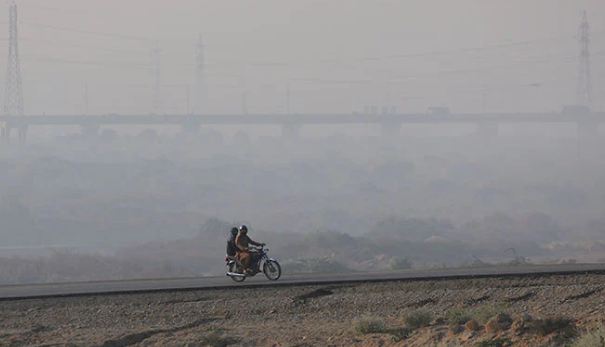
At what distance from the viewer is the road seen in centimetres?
2905

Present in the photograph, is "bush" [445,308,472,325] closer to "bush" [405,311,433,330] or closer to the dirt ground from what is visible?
the dirt ground

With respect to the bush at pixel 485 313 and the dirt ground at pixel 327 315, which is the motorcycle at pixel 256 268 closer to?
the dirt ground at pixel 327 315

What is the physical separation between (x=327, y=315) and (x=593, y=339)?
8455 mm

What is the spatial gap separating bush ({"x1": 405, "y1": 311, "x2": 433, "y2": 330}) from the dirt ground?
1.0 inches

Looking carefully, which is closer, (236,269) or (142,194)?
(236,269)

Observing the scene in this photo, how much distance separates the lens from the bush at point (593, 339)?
17.7m

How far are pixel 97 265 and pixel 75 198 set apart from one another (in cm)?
9104

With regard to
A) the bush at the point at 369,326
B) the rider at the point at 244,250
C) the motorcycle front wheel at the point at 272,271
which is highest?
the rider at the point at 244,250

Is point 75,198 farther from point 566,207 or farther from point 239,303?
point 239,303

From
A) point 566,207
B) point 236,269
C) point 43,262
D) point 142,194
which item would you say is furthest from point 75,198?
point 236,269

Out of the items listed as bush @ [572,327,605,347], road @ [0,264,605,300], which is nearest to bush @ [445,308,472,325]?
bush @ [572,327,605,347]

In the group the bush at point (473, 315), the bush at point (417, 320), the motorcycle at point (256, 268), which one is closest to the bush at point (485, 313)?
the bush at point (473, 315)

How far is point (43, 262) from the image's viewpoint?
9781 centimetres

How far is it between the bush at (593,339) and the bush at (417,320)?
15.2 feet
